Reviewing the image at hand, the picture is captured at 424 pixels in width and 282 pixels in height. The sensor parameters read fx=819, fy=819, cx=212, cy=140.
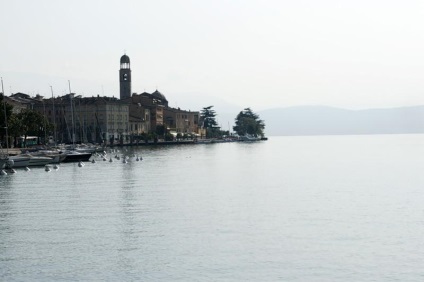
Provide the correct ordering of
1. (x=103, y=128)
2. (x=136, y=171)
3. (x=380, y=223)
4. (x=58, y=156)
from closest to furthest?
(x=380, y=223), (x=136, y=171), (x=58, y=156), (x=103, y=128)

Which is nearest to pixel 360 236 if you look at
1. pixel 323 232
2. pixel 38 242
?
pixel 323 232

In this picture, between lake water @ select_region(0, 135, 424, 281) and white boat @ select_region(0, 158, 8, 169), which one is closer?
lake water @ select_region(0, 135, 424, 281)

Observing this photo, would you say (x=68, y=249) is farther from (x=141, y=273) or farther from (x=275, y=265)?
(x=275, y=265)

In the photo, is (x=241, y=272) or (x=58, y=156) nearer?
(x=241, y=272)

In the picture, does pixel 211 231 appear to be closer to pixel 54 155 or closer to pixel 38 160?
pixel 38 160

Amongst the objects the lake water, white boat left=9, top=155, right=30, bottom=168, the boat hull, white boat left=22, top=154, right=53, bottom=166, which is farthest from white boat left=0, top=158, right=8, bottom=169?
the boat hull

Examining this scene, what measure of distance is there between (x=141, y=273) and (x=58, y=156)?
66.9 metres

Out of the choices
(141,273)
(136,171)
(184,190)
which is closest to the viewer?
(141,273)

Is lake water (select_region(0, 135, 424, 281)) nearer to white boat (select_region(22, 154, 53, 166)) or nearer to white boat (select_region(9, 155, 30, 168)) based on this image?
white boat (select_region(9, 155, 30, 168))

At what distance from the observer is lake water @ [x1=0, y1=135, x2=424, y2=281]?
95.4 feet

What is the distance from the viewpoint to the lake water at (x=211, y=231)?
1145 inches

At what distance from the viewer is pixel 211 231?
37.0 m

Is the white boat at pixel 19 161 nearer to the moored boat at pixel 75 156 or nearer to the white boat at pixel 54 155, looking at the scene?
the white boat at pixel 54 155

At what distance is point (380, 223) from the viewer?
39.4 meters
